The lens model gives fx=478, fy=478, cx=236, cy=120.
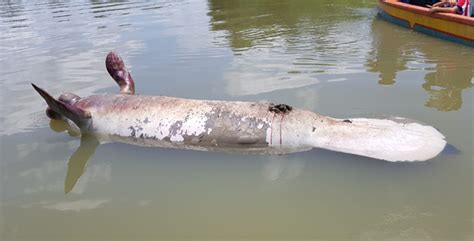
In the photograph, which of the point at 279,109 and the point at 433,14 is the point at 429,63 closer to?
the point at 433,14

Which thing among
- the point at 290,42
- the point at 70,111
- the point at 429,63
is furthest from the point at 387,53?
the point at 70,111

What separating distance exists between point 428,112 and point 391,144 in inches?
70.4

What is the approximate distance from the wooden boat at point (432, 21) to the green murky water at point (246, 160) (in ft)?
0.92

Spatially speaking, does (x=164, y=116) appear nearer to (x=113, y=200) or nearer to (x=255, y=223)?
(x=113, y=200)

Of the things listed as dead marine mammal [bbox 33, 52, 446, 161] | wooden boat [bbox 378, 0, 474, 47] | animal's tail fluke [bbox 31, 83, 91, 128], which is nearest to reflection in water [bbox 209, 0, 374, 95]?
wooden boat [bbox 378, 0, 474, 47]

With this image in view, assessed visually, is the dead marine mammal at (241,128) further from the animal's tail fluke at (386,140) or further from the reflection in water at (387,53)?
the reflection in water at (387,53)

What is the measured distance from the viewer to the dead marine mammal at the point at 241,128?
4.40m

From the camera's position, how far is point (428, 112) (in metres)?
5.80

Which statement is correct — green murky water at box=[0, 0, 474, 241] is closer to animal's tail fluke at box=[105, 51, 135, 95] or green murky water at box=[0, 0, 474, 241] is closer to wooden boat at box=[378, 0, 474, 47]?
wooden boat at box=[378, 0, 474, 47]

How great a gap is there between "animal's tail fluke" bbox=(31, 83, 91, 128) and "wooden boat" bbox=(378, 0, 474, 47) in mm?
7504

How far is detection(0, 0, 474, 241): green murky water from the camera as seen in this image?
3838 millimetres

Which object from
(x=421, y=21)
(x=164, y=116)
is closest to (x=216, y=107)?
(x=164, y=116)

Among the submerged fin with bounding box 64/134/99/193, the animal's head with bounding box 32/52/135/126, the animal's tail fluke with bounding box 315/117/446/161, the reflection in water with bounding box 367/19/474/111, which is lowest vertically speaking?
the submerged fin with bounding box 64/134/99/193

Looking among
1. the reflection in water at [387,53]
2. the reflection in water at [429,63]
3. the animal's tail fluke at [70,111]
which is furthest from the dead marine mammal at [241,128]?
the reflection in water at [387,53]
